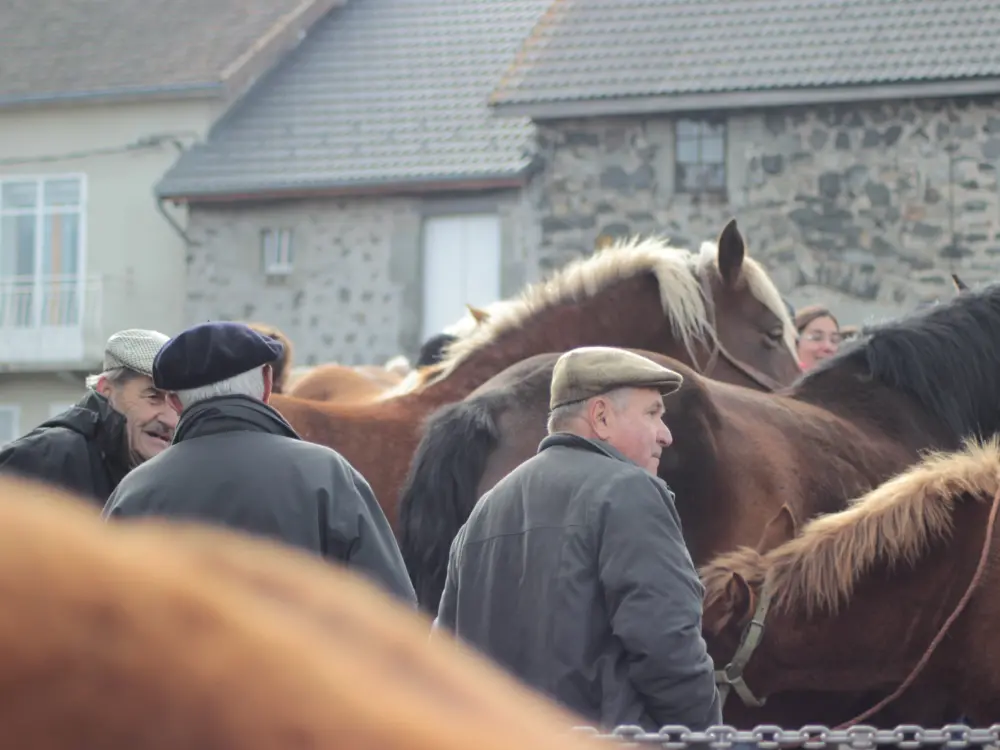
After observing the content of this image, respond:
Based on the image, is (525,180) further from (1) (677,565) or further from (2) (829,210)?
(1) (677,565)

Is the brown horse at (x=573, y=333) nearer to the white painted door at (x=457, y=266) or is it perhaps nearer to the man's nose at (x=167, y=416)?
the man's nose at (x=167, y=416)

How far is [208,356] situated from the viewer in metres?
3.93

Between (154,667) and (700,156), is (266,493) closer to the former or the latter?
(154,667)

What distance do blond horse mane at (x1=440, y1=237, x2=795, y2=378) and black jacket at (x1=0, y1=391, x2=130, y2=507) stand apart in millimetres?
2358

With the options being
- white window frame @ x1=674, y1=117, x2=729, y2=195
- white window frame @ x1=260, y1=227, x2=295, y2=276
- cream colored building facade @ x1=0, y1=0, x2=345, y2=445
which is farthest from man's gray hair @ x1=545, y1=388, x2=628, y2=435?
cream colored building facade @ x1=0, y1=0, x2=345, y2=445

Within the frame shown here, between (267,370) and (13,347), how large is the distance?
25.0 metres

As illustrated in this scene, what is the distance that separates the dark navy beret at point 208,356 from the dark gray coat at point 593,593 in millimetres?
678

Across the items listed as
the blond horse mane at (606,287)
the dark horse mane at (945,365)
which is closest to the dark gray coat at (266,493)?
the blond horse mane at (606,287)

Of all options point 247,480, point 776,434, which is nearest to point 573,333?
point 776,434

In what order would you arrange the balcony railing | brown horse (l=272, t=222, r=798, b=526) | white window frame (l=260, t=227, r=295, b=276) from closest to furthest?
brown horse (l=272, t=222, r=798, b=526)
white window frame (l=260, t=227, r=295, b=276)
the balcony railing

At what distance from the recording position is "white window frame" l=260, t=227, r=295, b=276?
78.4ft

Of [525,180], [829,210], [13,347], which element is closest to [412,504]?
[829,210]

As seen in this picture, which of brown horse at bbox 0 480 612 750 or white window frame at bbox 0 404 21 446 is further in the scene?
white window frame at bbox 0 404 21 446

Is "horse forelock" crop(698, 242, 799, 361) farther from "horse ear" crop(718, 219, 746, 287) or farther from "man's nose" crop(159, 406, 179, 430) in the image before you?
"man's nose" crop(159, 406, 179, 430)
